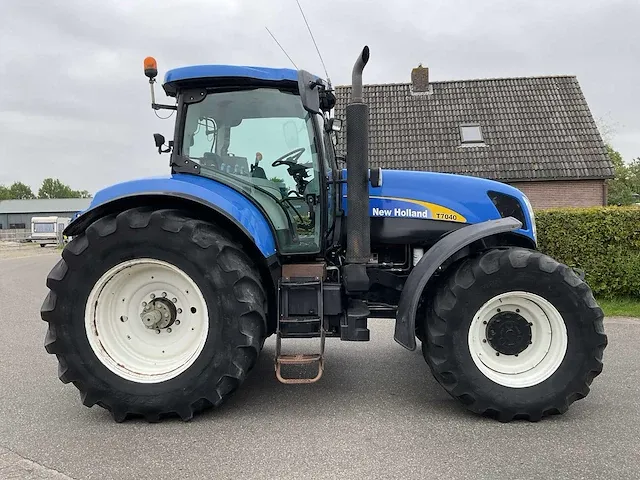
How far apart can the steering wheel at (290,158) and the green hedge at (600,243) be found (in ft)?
18.1

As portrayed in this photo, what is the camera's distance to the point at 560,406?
11.2 ft

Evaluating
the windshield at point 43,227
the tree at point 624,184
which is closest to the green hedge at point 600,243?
the tree at point 624,184

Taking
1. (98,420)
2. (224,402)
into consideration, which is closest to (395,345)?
(224,402)

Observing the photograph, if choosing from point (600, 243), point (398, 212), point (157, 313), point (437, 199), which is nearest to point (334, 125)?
point (398, 212)

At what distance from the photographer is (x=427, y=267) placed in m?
3.52

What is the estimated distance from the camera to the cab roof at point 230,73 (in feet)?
12.1

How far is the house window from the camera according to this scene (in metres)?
15.4

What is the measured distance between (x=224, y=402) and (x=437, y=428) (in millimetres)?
1477

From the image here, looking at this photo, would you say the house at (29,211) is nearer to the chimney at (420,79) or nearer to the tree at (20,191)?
the tree at (20,191)

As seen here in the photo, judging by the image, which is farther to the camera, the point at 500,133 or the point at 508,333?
the point at 500,133

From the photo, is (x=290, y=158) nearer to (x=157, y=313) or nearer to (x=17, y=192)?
(x=157, y=313)

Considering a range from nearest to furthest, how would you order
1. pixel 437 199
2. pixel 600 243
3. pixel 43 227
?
pixel 437 199, pixel 600 243, pixel 43 227

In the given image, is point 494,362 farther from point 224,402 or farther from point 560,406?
point 224,402

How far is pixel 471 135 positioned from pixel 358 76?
12.9 metres
